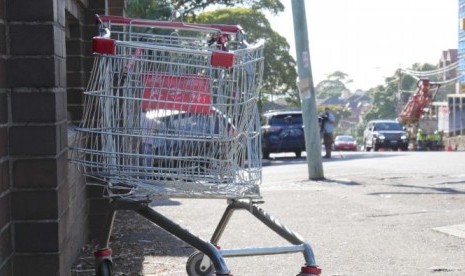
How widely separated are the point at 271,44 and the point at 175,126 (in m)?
46.3

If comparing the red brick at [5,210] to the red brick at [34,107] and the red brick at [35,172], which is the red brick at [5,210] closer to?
the red brick at [35,172]

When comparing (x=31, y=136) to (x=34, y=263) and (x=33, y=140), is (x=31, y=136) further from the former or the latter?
(x=34, y=263)

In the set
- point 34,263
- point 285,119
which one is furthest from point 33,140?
point 285,119

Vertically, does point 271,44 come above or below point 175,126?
above

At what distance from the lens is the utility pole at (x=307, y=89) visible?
46.8 ft

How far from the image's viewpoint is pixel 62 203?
12.4ft

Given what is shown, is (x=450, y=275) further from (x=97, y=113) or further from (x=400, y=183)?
(x=400, y=183)

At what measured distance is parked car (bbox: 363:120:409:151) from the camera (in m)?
39.8

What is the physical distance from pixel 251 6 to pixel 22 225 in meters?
44.1

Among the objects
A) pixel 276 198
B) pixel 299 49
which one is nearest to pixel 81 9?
pixel 276 198

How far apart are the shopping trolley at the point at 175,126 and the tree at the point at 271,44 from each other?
42464 millimetres

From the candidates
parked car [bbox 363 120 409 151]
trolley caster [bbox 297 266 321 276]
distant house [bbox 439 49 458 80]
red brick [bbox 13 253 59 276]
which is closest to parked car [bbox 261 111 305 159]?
parked car [bbox 363 120 409 151]

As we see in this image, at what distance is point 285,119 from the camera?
28516mm

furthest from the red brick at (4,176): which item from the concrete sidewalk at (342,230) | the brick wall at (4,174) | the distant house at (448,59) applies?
the distant house at (448,59)
